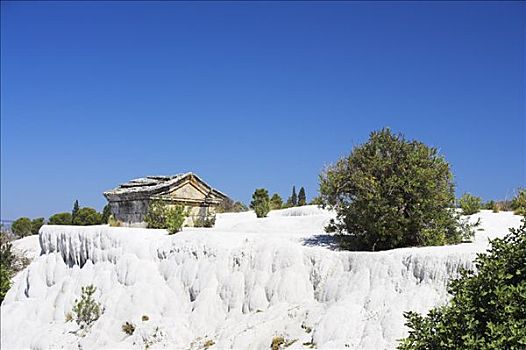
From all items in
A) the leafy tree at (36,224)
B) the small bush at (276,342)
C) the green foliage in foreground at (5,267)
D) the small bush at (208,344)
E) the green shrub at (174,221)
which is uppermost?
the leafy tree at (36,224)

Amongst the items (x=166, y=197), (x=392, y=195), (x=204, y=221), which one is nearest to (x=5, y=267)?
(x=166, y=197)

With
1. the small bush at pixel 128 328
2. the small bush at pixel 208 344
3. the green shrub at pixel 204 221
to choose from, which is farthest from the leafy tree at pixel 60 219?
the small bush at pixel 208 344

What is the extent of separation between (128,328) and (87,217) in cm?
2427

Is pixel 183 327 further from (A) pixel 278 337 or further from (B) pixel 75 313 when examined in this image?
(B) pixel 75 313

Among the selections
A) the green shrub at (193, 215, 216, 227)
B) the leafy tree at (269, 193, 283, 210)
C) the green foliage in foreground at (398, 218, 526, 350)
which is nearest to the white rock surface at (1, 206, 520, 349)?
the green foliage in foreground at (398, 218, 526, 350)

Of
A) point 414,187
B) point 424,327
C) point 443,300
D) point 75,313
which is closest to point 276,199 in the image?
point 75,313

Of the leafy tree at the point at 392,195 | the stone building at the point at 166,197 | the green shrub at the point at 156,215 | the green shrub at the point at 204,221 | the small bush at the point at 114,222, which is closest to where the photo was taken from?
the leafy tree at the point at 392,195

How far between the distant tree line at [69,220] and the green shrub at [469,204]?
74.8 feet

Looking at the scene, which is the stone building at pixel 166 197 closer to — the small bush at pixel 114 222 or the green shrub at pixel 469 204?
the small bush at pixel 114 222

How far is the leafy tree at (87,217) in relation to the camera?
115 feet

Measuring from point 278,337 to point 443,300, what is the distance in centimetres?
324

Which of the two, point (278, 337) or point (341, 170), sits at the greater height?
point (341, 170)

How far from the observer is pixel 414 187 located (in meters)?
12.0

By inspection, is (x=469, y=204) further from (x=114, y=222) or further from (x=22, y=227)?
(x=22, y=227)
